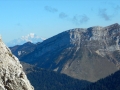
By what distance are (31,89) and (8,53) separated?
7.69ft

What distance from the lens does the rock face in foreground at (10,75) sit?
16.8 meters

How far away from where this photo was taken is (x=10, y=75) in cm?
1708

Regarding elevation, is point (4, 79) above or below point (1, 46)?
below

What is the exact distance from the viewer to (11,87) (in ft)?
55.2

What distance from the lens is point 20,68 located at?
1819 cm

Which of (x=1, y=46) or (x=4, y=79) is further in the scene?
(x=1, y=46)

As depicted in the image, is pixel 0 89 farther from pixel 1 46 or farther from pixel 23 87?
pixel 1 46

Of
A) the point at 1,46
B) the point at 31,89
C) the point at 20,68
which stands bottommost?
the point at 31,89

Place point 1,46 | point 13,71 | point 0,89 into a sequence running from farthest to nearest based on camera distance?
point 1,46, point 13,71, point 0,89

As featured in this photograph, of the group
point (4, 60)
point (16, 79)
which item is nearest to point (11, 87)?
point (16, 79)

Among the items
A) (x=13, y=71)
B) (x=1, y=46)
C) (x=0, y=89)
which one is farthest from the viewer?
(x=1, y=46)

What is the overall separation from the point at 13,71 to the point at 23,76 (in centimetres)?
68

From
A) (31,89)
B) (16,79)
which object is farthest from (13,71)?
(31,89)

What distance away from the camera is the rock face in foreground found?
55.2 feet
